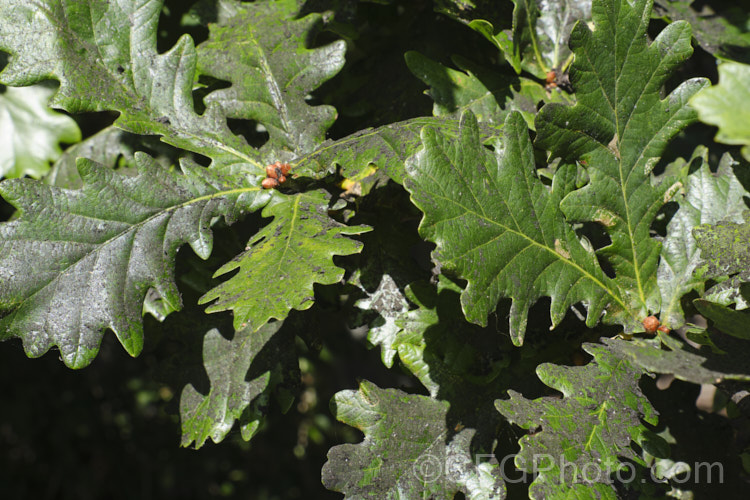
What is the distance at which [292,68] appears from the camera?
5.27 ft

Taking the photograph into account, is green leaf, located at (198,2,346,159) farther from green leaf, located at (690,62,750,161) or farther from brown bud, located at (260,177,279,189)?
green leaf, located at (690,62,750,161)

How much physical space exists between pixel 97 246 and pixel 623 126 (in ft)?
3.99

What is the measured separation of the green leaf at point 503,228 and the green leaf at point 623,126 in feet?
0.18

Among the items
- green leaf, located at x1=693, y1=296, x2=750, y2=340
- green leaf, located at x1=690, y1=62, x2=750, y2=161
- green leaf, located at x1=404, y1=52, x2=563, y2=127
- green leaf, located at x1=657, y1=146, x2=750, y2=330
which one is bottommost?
green leaf, located at x1=657, y1=146, x2=750, y2=330

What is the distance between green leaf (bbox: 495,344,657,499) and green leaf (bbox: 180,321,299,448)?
2.01ft

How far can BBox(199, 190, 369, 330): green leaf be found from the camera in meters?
1.13

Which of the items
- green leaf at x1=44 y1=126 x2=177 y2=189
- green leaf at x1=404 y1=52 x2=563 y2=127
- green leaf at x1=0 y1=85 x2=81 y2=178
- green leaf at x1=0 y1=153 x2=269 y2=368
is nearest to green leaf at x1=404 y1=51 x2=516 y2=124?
green leaf at x1=404 y1=52 x2=563 y2=127

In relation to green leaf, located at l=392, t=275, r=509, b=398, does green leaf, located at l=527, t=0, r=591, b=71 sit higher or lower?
higher

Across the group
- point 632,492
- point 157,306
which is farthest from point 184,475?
point 632,492

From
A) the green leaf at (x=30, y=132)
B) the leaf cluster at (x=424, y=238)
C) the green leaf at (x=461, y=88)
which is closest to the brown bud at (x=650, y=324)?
the leaf cluster at (x=424, y=238)

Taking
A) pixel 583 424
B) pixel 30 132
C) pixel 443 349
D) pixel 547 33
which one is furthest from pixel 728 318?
pixel 30 132

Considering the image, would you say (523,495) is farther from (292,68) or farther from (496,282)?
(292,68)

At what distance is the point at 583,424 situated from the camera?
118 centimetres

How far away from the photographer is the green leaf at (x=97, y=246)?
131 centimetres
